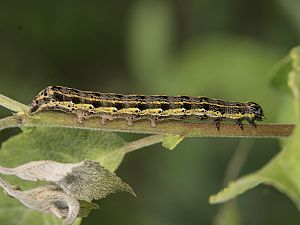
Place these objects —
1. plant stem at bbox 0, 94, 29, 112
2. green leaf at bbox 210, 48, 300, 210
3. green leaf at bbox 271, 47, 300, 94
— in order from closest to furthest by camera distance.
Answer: green leaf at bbox 210, 48, 300, 210 < plant stem at bbox 0, 94, 29, 112 < green leaf at bbox 271, 47, 300, 94

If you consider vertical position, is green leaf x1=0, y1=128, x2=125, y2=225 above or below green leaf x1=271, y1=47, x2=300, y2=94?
below

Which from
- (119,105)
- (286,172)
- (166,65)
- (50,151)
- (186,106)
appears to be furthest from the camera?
(166,65)

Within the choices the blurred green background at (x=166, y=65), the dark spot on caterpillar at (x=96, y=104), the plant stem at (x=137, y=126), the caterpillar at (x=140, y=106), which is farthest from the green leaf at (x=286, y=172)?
the blurred green background at (x=166, y=65)

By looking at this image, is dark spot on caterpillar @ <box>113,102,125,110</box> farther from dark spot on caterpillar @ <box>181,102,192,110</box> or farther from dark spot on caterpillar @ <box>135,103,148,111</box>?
dark spot on caterpillar @ <box>181,102,192,110</box>

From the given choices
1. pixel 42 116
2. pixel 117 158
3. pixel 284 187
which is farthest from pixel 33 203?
pixel 284 187

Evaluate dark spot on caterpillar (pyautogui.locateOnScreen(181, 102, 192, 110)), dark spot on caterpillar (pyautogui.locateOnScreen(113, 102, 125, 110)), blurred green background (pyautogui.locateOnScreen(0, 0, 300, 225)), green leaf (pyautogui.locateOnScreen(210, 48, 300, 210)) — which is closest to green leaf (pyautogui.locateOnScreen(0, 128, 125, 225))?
dark spot on caterpillar (pyautogui.locateOnScreen(113, 102, 125, 110))

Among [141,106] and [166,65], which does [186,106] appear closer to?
[141,106]

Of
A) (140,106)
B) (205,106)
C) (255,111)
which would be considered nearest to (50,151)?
(140,106)

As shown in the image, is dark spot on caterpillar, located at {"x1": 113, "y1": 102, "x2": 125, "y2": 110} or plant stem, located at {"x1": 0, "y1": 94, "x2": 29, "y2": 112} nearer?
plant stem, located at {"x1": 0, "y1": 94, "x2": 29, "y2": 112}
